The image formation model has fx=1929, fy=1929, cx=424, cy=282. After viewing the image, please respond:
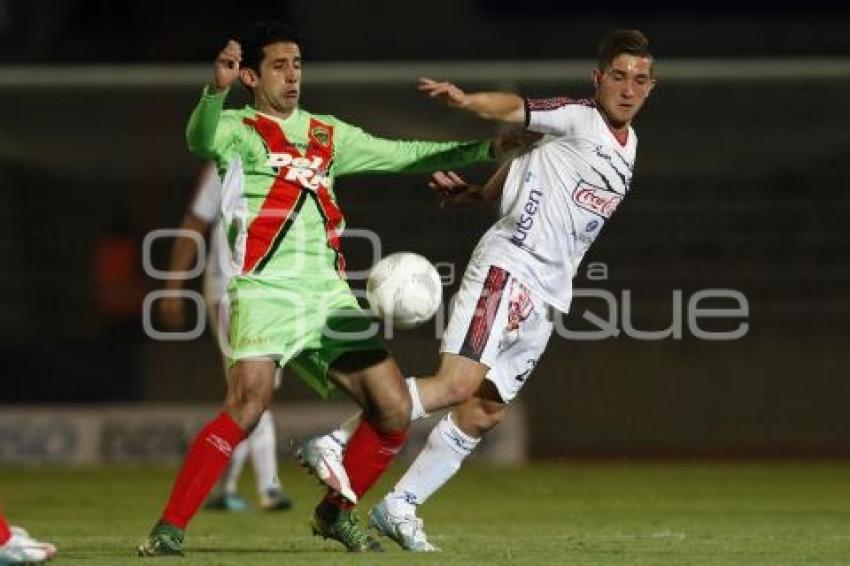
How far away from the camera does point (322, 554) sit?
24.9 feet

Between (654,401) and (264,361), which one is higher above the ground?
(264,361)

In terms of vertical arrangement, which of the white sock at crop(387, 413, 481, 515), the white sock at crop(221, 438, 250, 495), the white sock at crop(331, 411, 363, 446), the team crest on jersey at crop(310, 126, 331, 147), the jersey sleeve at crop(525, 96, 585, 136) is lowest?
the white sock at crop(221, 438, 250, 495)

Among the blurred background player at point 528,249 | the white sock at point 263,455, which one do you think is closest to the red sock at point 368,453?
the blurred background player at point 528,249

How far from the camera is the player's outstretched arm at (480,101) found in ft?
24.6

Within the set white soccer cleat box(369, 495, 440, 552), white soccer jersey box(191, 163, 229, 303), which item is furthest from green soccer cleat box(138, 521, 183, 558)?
white soccer jersey box(191, 163, 229, 303)

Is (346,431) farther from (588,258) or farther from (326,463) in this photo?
(588,258)

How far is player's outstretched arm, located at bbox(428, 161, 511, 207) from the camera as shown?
27.4ft

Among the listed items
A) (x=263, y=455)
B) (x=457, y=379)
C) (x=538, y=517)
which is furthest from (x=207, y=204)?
(x=457, y=379)

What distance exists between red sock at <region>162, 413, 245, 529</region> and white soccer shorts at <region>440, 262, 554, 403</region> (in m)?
1.08

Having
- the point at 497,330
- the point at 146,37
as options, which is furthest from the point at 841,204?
the point at 146,37

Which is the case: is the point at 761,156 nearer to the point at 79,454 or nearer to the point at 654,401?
the point at 654,401

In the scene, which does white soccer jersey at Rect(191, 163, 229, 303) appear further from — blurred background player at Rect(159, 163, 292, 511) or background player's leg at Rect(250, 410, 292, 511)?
background player's leg at Rect(250, 410, 292, 511)

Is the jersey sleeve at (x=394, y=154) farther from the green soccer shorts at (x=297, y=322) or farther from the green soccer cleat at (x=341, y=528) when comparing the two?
the green soccer cleat at (x=341, y=528)

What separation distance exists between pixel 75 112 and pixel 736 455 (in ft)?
18.7
